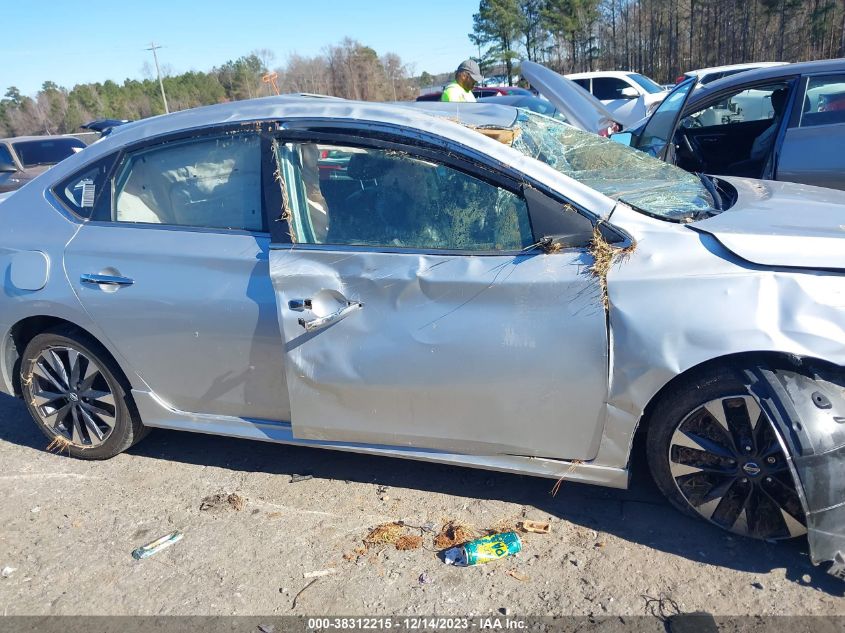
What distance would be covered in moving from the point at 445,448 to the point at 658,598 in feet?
3.31

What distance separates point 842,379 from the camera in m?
2.52

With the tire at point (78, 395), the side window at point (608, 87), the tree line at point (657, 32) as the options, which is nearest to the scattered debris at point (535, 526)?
the tire at point (78, 395)

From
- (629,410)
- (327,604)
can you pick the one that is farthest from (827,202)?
(327,604)

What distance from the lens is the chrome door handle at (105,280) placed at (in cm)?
325

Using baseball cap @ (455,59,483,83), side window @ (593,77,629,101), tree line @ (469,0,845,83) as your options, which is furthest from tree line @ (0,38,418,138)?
baseball cap @ (455,59,483,83)

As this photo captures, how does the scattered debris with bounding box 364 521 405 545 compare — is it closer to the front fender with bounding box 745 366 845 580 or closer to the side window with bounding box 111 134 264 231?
the side window with bounding box 111 134 264 231

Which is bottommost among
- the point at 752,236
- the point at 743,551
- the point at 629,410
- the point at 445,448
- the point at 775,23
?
the point at 743,551

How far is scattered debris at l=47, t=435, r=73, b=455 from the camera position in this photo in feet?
12.3

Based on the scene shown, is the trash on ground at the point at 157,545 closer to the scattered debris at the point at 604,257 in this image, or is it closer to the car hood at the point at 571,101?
the scattered debris at the point at 604,257

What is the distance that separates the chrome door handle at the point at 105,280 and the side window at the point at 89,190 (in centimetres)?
31

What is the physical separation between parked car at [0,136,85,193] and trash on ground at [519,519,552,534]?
11.0 m

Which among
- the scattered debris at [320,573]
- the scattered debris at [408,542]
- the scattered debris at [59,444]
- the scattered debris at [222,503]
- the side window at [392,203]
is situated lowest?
the scattered debris at [320,573]

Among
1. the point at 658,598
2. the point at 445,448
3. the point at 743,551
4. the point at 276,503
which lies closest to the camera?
the point at 658,598

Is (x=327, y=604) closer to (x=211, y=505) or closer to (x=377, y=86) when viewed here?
(x=211, y=505)
